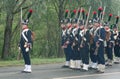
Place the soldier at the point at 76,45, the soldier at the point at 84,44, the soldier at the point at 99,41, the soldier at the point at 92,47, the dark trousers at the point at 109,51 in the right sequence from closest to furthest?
the soldier at the point at 99,41
the soldier at the point at 84,44
the soldier at the point at 92,47
the soldier at the point at 76,45
the dark trousers at the point at 109,51

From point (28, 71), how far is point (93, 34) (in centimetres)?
304

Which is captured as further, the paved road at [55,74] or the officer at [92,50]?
the officer at [92,50]

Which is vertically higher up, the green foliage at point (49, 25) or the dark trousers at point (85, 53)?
the green foliage at point (49, 25)

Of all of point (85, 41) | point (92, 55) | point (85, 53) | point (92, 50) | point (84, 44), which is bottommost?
point (92, 55)

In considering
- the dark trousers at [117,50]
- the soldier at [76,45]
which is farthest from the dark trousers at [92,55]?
the dark trousers at [117,50]

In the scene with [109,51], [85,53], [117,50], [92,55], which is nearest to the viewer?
[85,53]

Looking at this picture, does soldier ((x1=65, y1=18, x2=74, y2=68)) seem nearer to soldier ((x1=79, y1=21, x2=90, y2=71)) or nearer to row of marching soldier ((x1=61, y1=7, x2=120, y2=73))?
row of marching soldier ((x1=61, y1=7, x2=120, y2=73))

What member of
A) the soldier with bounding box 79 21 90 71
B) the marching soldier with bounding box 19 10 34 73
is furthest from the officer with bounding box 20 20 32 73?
the soldier with bounding box 79 21 90 71

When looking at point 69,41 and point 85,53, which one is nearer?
point 85,53

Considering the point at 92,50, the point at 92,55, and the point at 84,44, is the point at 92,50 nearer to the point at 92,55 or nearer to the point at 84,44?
the point at 92,55

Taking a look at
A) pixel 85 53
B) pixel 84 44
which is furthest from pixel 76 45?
pixel 85 53

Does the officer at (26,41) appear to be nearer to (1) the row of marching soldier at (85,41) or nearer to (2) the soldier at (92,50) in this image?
(1) the row of marching soldier at (85,41)

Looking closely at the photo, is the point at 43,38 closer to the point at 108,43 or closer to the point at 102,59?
the point at 108,43

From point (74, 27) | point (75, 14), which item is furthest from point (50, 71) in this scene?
point (75, 14)
